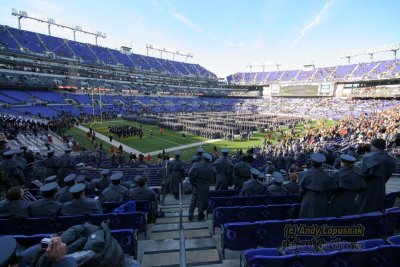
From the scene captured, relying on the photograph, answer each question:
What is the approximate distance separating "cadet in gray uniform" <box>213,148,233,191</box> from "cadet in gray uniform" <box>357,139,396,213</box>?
3.57 metres

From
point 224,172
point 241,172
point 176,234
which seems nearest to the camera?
point 176,234

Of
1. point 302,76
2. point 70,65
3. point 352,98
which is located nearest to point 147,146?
point 70,65

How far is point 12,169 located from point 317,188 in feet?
26.2

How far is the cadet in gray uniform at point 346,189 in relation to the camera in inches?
179

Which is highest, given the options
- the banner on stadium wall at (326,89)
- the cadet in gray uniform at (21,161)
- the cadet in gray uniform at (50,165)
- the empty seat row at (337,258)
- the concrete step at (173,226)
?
the banner on stadium wall at (326,89)

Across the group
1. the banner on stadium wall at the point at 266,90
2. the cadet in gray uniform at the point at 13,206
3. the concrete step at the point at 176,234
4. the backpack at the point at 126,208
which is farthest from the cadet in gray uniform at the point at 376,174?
the banner on stadium wall at the point at 266,90

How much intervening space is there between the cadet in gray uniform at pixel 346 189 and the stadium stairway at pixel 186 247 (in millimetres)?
2248

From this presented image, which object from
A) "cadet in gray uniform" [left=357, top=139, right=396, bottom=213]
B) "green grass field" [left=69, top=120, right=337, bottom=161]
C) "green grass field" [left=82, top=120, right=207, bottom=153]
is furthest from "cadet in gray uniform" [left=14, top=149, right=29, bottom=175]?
"green grass field" [left=82, top=120, right=207, bottom=153]

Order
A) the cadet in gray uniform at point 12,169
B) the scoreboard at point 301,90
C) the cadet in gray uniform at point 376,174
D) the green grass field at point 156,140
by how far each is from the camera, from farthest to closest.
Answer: the scoreboard at point 301,90, the green grass field at point 156,140, the cadet in gray uniform at point 12,169, the cadet in gray uniform at point 376,174

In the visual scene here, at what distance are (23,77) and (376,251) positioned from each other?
206 feet

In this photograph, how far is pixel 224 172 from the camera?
7570 mm

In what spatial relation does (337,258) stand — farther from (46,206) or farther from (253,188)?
(46,206)

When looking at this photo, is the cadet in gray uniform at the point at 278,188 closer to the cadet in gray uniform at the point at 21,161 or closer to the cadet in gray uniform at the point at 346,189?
the cadet in gray uniform at the point at 346,189

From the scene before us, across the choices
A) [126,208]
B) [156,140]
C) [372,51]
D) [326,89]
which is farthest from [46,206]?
[372,51]
